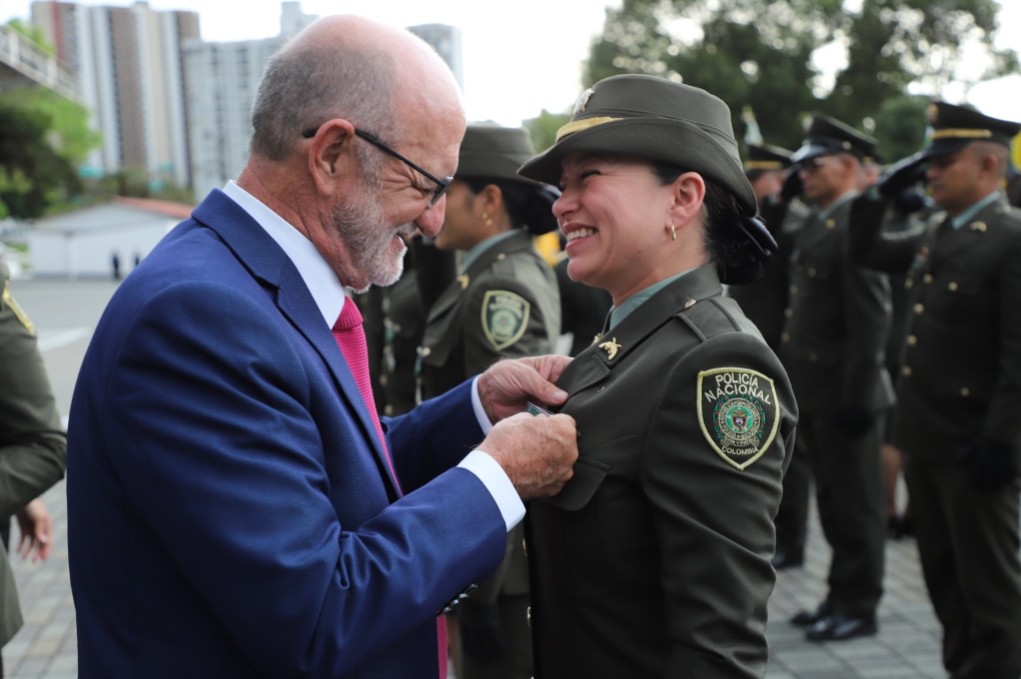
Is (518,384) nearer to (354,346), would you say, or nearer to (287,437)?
(354,346)

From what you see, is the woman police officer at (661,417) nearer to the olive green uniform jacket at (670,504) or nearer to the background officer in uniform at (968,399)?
the olive green uniform jacket at (670,504)

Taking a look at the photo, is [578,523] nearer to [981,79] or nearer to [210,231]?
[210,231]

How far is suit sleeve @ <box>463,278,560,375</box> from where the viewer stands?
124 inches

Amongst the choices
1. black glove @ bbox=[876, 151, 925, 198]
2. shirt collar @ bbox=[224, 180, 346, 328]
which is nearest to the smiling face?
shirt collar @ bbox=[224, 180, 346, 328]

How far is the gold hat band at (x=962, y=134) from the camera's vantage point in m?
4.16

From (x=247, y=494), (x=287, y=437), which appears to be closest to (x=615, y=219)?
(x=287, y=437)

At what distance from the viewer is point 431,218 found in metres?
1.85

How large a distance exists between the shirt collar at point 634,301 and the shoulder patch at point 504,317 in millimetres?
1074

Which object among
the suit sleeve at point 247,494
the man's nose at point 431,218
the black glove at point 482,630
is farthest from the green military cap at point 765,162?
the suit sleeve at point 247,494

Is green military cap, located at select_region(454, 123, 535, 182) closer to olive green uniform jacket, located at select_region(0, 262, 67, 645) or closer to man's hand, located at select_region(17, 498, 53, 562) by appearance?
olive green uniform jacket, located at select_region(0, 262, 67, 645)

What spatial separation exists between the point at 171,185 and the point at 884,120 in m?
82.2

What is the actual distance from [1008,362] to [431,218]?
10.1 ft

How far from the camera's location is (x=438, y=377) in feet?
11.5

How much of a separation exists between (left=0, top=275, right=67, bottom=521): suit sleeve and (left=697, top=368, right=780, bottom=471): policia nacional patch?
6.68ft
